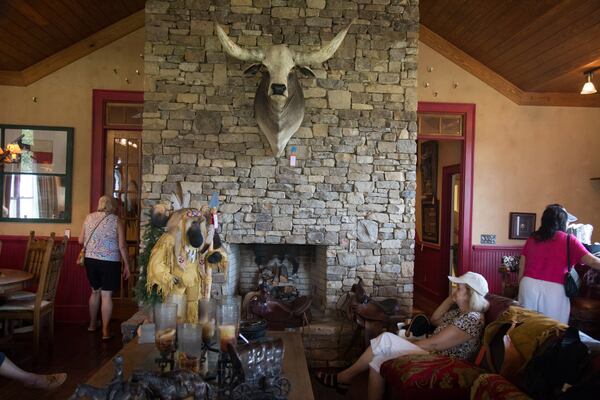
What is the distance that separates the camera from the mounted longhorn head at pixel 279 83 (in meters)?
3.78

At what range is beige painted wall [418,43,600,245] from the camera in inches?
220

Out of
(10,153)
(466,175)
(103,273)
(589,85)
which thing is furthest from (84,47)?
(589,85)

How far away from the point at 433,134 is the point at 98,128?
4202 millimetres

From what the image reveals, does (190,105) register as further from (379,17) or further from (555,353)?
(555,353)

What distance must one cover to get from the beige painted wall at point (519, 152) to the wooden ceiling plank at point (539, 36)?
1.59ft

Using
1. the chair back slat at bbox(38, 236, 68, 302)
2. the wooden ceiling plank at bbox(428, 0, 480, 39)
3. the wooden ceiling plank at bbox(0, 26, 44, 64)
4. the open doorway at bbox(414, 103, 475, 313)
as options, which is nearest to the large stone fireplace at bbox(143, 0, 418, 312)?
the wooden ceiling plank at bbox(428, 0, 480, 39)

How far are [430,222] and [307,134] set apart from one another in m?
3.78

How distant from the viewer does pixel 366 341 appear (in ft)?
12.4

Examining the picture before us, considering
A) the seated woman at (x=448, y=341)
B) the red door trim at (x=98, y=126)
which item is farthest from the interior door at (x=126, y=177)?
the seated woman at (x=448, y=341)

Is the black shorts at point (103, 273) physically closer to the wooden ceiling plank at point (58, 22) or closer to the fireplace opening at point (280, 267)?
the fireplace opening at point (280, 267)

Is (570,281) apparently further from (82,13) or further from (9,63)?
(9,63)

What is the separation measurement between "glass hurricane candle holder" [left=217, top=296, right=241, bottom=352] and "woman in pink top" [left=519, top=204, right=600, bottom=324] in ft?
8.87

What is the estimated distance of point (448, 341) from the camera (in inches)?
112

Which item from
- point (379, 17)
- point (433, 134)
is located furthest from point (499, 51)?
point (379, 17)
